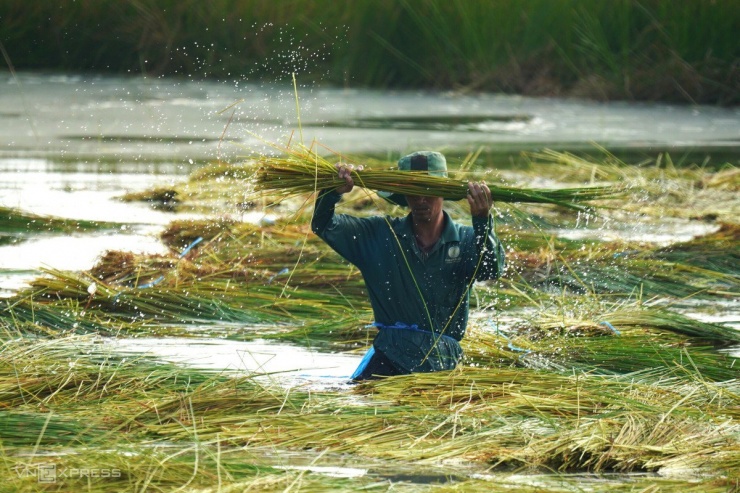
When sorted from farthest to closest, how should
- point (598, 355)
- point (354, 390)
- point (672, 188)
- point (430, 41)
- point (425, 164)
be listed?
point (430, 41) < point (672, 188) < point (598, 355) < point (425, 164) < point (354, 390)

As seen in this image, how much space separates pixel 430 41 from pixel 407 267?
1393 centimetres

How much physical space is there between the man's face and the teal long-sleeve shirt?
0.05 metres

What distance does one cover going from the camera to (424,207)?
174 inches

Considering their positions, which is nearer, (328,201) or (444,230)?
(328,201)

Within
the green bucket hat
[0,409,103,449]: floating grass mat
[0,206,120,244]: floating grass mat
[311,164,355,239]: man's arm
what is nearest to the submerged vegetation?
[0,409,103,449]: floating grass mat

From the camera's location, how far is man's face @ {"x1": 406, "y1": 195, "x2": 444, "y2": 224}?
4402 millimetres

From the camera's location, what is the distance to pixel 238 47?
1755 centimetres

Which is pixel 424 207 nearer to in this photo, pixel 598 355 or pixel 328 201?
pixel 328 201

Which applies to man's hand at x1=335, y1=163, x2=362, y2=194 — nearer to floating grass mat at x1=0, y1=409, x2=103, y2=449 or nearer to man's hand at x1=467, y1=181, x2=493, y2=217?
man's hand at x1=467, y1=181, x2=493, y2=217

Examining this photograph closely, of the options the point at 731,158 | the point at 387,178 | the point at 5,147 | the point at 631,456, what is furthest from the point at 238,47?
the point at 631,456

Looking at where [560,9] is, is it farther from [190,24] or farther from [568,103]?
[190,24]

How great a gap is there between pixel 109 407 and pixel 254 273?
99.5 inches

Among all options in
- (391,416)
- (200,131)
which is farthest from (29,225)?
(200,131)

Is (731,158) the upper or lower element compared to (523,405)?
lower
